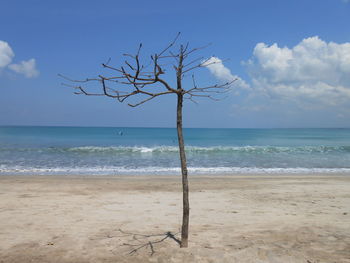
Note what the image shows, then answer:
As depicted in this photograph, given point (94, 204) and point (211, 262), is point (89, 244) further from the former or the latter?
point (94, 204)

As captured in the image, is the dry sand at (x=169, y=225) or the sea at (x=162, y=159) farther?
the sea at (x=162, y=159)

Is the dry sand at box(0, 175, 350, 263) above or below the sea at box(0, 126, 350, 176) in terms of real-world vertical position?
above

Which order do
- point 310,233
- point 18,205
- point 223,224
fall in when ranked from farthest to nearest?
point 18,205 → point 223,224 → point 310,233

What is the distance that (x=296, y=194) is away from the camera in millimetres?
9656

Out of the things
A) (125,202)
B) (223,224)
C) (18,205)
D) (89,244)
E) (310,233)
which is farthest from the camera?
(125,202)

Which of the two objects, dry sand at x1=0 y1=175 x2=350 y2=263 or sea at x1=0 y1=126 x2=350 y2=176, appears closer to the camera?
dry sand at x1=0 y1=175 x2=350 y2=263

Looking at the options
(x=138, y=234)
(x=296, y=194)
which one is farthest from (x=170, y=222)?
(x=296, y=194)

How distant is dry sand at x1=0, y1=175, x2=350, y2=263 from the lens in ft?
15.0

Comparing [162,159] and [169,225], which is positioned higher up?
[169,225]

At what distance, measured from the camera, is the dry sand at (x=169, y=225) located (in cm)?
458

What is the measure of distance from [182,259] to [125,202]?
4.11m

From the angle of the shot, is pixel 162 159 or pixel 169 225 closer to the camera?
pixel 169 225

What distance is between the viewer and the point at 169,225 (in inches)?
238

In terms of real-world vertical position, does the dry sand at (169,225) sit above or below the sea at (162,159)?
above
